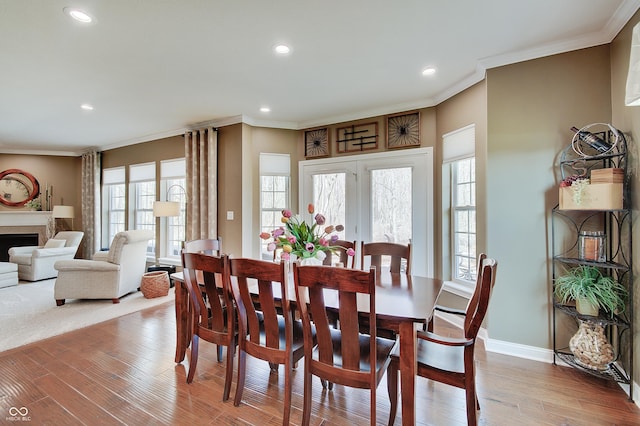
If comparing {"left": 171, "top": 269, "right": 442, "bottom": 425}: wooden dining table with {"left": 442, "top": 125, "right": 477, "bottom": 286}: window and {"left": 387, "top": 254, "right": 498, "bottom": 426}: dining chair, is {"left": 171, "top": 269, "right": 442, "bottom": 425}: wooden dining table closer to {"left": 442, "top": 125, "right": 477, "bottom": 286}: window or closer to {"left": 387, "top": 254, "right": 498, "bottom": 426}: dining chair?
{"left": 387, "top": 254, "right": 498, "bottom": 426}: dining chair

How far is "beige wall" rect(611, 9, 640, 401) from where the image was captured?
2.00 m

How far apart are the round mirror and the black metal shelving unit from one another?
914 centimetres

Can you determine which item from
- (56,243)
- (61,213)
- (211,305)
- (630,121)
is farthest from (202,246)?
(61,213)

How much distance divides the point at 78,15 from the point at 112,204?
5.24m

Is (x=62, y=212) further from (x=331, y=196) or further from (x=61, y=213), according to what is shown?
(x=331, y=196)

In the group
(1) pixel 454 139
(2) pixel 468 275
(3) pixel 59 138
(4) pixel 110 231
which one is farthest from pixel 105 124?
(2) pixel 468 275

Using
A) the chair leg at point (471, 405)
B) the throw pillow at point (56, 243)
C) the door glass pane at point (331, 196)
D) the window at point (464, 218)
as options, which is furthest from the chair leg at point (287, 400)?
the throw pillow at point (56, 243)

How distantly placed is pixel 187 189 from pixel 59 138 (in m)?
3.06

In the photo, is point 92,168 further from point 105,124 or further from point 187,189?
point 187,189

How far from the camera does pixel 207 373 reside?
2.32 metres

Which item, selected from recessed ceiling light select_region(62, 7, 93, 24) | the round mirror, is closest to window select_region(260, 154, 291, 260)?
recessed ceiling light select_region(62, 7, 93, 24)

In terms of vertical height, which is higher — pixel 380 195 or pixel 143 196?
pixel 143 196

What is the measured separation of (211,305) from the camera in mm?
2021

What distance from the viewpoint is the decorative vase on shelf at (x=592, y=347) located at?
2.12m
